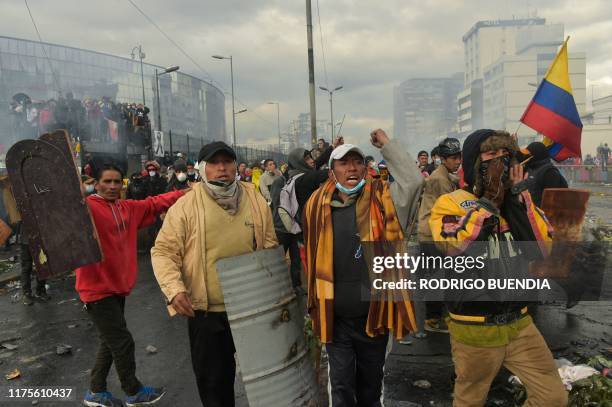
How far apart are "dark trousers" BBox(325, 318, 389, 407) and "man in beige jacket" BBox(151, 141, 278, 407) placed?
0.69 metres

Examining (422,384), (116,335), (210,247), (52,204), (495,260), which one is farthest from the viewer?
(422,384)

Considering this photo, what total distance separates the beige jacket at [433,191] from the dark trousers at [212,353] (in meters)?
2.43

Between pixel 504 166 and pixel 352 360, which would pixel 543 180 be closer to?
pixel 504 166

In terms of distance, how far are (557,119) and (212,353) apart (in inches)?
189

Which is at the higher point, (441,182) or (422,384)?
(441,182)

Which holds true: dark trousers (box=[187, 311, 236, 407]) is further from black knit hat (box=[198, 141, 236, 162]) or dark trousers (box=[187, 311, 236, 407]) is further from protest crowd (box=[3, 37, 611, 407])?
black knit hat (box=[198, 141, 236, 162])

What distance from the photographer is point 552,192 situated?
183 inches

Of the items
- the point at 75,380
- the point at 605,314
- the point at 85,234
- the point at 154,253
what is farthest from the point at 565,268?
the point at 75,380

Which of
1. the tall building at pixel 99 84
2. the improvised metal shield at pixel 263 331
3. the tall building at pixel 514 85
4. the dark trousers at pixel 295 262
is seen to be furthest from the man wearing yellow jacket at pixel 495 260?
the tall building at pixel 514 85

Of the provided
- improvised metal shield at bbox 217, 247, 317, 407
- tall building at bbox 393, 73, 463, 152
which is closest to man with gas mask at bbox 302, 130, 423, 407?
improvised metal shield at bbox 217, 247, 317, 407

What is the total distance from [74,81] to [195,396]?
182 feet

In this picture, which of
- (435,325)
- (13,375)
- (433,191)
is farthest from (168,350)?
(433,191)

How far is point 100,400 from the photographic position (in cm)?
369

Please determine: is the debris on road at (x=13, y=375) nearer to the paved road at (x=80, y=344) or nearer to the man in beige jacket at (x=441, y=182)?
the paved road at (x=80, y=344)
